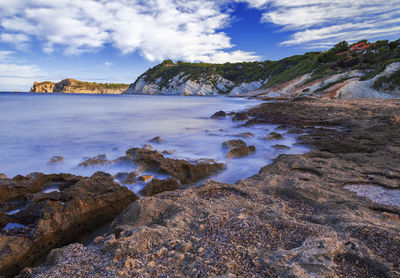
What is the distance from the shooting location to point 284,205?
8.06 feet

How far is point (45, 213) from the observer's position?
2.44 m

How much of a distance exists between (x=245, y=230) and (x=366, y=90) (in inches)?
862

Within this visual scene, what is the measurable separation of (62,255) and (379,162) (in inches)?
188

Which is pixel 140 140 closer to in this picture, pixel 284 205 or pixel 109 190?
pixel 109 190

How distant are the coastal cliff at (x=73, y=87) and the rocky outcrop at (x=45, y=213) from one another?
137m

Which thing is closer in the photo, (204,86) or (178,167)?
(178,167)

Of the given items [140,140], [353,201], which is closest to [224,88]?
[140,140]

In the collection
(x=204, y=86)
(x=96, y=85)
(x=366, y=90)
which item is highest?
(x=96, y=85)

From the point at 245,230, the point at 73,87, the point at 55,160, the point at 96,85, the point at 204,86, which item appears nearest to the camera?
the point at 245,230

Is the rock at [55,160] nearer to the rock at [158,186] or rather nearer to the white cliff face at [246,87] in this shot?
the rock at [158,186]

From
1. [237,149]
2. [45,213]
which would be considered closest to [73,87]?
[237,149]

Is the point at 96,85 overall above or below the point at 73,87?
above

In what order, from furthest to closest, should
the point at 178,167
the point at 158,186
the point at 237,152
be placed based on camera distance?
the point at 237,152 < the point at 178,167 < the point at 158,186

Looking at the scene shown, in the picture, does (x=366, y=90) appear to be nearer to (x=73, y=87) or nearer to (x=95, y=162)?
(x=95, y=162)
